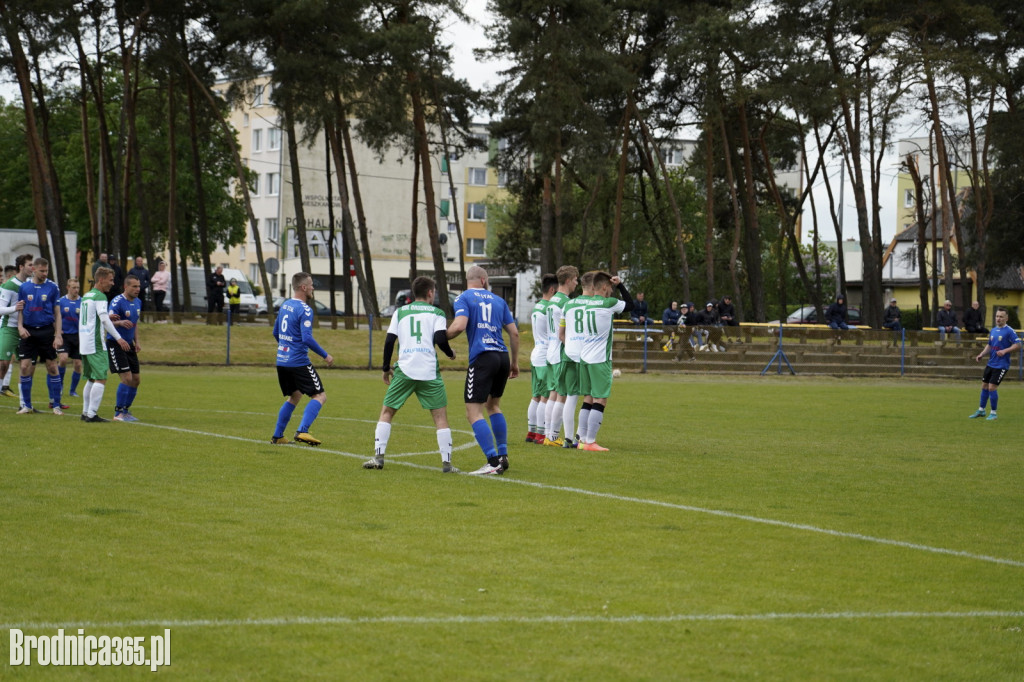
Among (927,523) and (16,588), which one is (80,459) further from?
(927,523)

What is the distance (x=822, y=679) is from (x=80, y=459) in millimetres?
8589

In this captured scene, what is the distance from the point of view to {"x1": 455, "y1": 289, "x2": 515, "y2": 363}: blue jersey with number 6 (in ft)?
37.3

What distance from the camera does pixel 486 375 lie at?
11.3 metres

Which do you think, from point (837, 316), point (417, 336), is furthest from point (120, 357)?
point (837, 316)

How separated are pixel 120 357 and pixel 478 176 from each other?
280ft

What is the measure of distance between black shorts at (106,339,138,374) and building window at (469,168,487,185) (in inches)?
3308

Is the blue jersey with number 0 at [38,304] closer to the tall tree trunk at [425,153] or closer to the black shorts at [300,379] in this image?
the black shorts at [300,379]

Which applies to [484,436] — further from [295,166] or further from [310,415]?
[295,166]

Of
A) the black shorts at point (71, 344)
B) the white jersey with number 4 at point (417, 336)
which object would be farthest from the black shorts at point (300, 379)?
the black shorts at point (71, 344)

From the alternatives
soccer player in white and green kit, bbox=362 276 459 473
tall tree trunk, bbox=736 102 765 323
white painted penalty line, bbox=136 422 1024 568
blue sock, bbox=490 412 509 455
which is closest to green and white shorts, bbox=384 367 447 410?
soccer player in white and green kit, bbox=362 276 459 473

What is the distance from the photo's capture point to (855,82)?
131 ft

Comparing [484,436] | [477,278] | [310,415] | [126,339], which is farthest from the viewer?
[126,339]

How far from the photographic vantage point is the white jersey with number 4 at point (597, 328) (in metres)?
13.6

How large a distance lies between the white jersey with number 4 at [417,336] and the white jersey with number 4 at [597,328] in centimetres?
297
